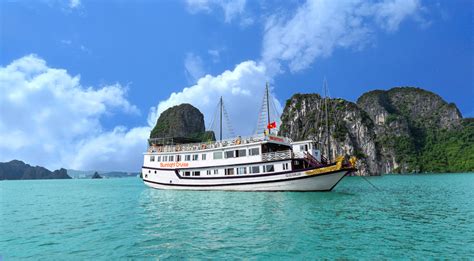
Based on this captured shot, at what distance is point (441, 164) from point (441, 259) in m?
150

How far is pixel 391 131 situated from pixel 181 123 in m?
118

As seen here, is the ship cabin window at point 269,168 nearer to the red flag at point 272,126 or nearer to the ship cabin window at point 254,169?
the ship cabin window at point 254,169

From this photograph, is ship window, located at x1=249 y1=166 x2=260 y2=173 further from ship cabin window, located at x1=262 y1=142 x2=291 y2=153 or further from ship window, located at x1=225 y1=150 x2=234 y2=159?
ship window, located at x1=225 y1=150 x2=234 y2=159

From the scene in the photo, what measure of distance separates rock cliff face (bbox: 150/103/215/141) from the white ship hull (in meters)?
134

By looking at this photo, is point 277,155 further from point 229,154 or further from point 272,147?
point 229,154

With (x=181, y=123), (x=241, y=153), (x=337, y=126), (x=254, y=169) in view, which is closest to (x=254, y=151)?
(x=241, y=153)

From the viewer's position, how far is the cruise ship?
24.7 m

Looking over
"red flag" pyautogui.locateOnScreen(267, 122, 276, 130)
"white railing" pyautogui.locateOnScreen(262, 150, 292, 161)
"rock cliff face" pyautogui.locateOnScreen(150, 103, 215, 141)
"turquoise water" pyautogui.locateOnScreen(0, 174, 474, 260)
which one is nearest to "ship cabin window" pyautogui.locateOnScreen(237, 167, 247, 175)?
"white railing" pyautogui.locateOnScreen(262, 150, 292, 161)

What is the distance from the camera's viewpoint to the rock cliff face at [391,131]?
11800 cm

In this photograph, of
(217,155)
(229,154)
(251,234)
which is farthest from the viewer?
(217,155)

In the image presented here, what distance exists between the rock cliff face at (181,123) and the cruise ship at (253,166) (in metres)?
132

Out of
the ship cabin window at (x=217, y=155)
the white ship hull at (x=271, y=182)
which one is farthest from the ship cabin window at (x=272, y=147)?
the ship cabin window at (x=217, y=155)

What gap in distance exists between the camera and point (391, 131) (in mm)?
147625

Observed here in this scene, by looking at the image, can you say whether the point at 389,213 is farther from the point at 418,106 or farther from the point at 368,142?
the point at 418,106
